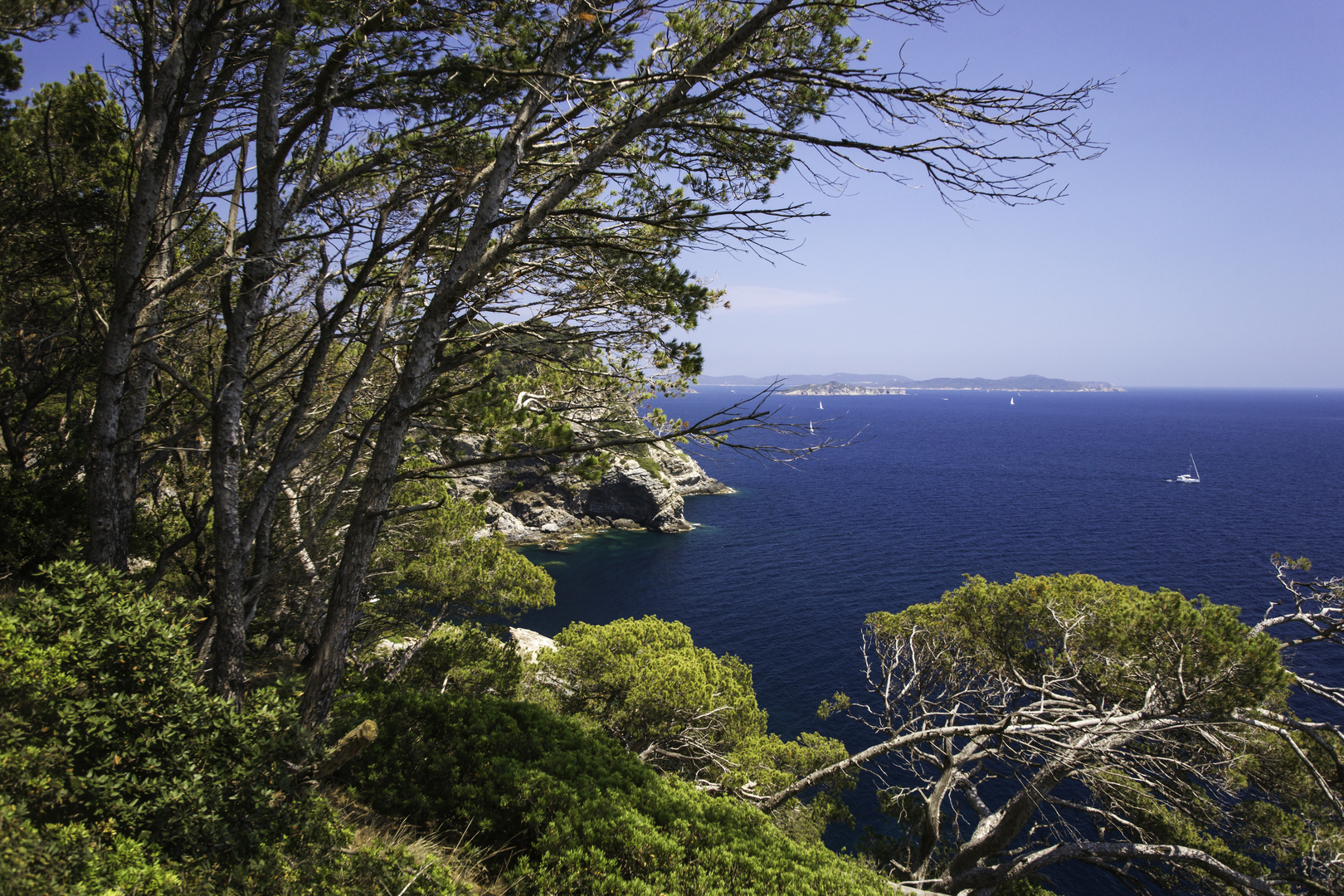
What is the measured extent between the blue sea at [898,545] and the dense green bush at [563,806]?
4.45 m

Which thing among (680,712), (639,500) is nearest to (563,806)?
(680,712)

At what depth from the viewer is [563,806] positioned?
5.71 m

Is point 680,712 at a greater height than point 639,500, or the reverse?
point 680,712

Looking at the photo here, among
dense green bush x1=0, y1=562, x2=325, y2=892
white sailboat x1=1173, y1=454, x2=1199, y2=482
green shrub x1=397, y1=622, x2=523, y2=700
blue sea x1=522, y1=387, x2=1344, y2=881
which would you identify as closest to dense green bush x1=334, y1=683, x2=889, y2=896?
dense green bush x1=0, y1=562, x2=325, y2=892

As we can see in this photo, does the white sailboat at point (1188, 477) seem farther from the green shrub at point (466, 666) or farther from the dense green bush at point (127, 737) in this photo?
the dense green bush at point (127, 737)

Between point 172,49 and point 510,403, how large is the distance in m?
5.27

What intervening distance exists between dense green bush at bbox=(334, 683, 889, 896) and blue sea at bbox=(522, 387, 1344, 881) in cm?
445

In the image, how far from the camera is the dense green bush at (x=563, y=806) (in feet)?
16.7

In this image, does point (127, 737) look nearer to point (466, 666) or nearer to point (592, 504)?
point (466, 666)

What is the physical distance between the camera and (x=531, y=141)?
20.6 feet

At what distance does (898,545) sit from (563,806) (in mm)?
44345

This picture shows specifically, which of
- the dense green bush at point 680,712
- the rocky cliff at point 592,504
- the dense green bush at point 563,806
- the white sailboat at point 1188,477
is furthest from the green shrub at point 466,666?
the white sailboat at point 1188,477

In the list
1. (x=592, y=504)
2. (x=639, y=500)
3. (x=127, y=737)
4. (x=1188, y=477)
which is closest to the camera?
(x=127, y=737)

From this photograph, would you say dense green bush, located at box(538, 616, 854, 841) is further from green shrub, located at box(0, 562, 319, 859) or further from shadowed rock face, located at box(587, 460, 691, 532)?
shadowed rock face, located at box(587, 460, 691, 532)
